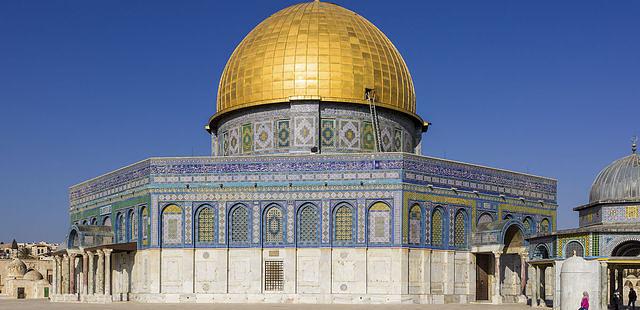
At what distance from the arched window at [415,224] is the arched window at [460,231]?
201 cm

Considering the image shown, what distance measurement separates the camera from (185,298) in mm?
31672

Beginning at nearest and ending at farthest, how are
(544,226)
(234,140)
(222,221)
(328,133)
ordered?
(222,221)
(328,133)
(544,226)
(234,140)

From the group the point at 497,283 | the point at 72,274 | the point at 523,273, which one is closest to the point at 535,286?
the point at 497,283

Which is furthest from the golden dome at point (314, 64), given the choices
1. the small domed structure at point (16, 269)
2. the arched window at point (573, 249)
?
the small domed structure at point (16, 269)

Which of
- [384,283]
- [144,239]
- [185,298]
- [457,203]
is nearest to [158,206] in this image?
[144,239]

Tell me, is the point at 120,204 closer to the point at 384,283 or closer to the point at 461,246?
the point at 384,283

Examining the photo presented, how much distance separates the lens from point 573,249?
2786cm

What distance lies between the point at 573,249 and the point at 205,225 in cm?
1292

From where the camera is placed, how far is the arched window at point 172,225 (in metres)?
32.2

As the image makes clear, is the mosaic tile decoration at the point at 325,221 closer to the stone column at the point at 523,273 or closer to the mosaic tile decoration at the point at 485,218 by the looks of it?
the mosaic tile decoration at the point at 485,218

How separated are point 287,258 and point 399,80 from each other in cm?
1012

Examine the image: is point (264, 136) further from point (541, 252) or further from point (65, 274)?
point (541, 252)

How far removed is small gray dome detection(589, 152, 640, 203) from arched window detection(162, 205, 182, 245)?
47.6ft

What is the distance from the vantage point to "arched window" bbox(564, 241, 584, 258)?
27.6m
